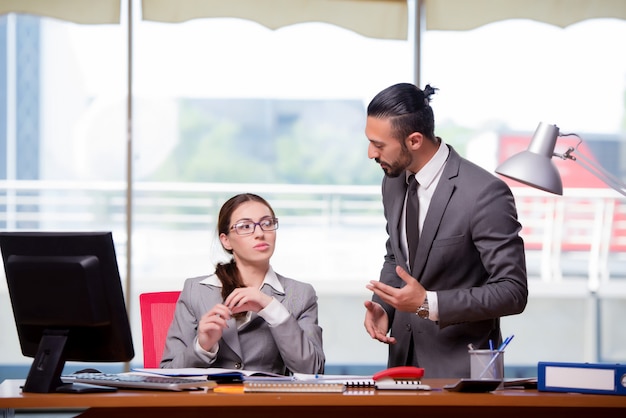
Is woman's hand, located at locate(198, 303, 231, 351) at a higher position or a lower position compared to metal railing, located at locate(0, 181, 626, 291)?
lower

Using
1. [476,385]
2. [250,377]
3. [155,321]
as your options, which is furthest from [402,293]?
[155,321]

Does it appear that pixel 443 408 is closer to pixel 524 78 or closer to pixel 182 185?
pixel 524 78

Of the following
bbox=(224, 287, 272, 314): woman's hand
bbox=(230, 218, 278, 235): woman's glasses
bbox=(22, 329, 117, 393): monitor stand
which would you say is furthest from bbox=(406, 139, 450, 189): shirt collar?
bbox=(22, 329, 117, 393): monitor stand

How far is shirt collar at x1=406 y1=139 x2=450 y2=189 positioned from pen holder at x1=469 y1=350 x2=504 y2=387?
2.14 feet

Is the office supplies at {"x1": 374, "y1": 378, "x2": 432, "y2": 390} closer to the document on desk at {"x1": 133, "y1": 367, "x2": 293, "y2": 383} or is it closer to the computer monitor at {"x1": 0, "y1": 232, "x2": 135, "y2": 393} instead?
the document on desk at {"x1": 133, "y1": 367, "x2": 293, "y2": 383}

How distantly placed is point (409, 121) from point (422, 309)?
1.91ft

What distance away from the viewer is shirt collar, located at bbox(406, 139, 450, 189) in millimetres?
2654

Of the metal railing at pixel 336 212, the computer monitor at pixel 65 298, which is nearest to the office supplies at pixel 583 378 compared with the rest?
the computer monitor at pixel 65 298

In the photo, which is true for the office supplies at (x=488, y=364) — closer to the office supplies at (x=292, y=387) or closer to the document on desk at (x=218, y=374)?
the office supplies at (x=292, y=387)

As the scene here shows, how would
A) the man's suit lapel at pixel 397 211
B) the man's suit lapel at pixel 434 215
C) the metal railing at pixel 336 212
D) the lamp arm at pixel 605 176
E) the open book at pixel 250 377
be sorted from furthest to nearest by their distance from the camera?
1. the metal railing at pixel 336 212
2. the man's suit lapel at pixel 397 211
3. the man's suit lapel at pixel 434 215
4. the lamp arm at pixel 605 176
5. the open book at pixel 250 377

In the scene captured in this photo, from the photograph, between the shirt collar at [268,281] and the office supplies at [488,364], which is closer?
the office supplies at [488,364]

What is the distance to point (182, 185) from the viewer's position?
8266 millimetres

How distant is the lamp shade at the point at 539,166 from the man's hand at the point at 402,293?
1.19ft

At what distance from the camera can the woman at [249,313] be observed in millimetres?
2418
